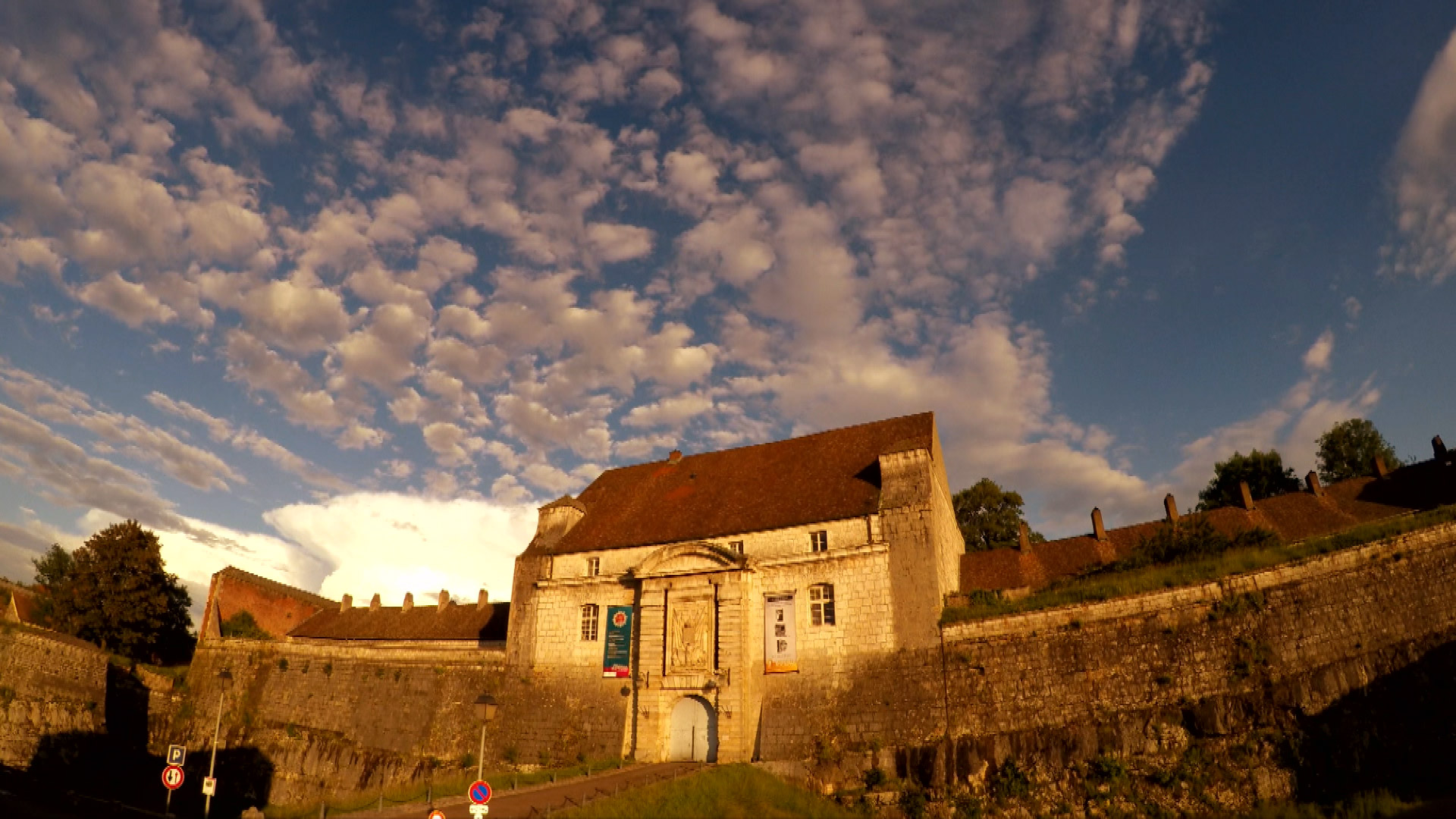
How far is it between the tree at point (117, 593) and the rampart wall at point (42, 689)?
7749mm

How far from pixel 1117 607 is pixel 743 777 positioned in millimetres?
13417

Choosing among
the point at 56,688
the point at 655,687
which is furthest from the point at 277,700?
the point at 655,687

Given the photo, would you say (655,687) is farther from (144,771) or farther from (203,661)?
(203,661)

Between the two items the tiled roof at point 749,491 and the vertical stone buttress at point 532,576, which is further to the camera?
the vertical stone buttress at point 532,576

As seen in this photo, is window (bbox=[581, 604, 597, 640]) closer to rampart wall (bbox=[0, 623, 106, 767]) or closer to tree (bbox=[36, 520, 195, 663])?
rampart wall (bbox=[0, 623, 106, 767])

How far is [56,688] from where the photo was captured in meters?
34.1

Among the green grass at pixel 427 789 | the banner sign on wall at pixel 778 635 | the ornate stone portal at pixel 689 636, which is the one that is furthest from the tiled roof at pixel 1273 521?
the green grass at pixel 427 789

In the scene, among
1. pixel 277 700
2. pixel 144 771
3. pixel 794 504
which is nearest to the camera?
pixel 794 504

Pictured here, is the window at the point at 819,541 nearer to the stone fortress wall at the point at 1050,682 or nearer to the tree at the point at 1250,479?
the stone fortress wall at the point at 1050,682

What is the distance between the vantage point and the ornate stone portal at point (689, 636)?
102 ft

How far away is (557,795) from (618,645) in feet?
34.2

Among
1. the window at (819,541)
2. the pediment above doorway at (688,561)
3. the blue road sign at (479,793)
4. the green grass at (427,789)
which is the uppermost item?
the window at (819,541)

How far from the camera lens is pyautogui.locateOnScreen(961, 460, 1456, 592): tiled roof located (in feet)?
106

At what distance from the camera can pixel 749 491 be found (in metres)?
35.8
